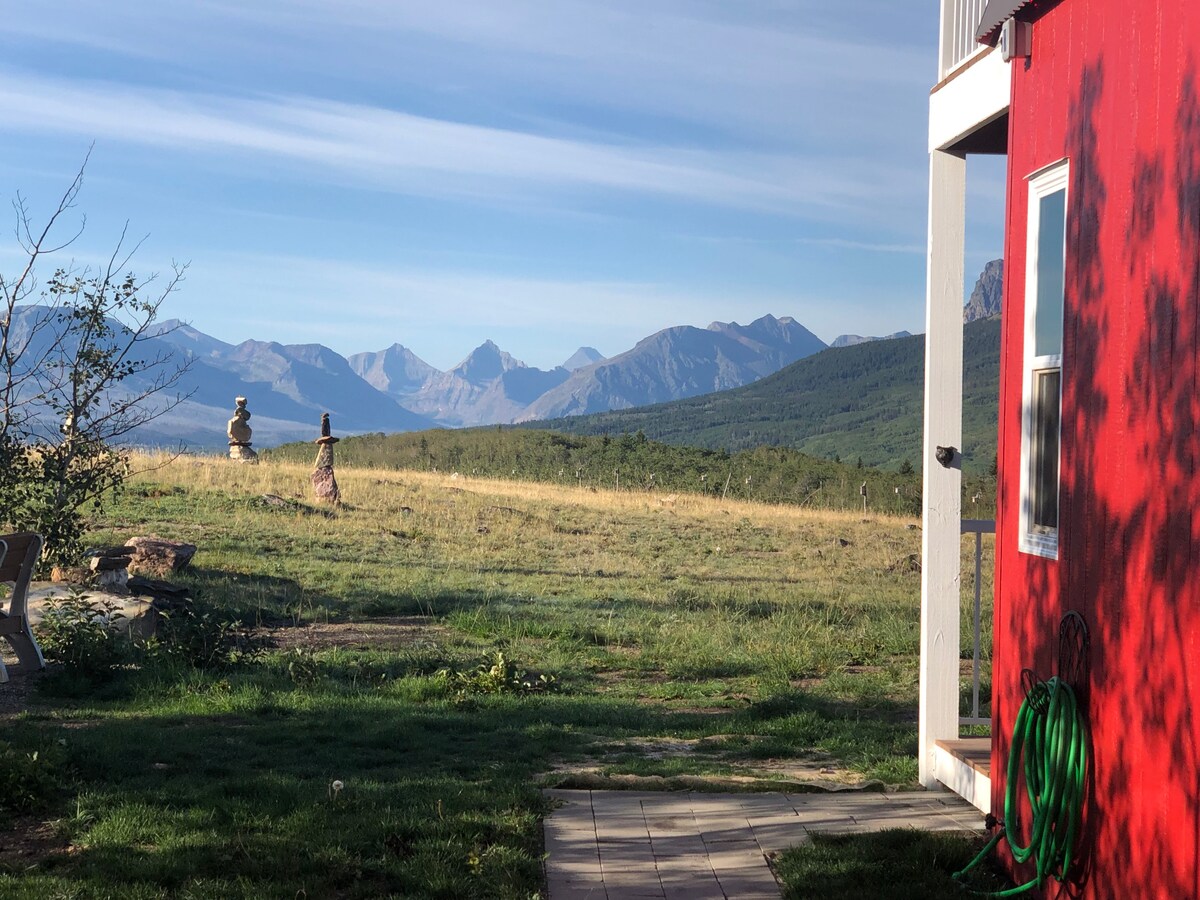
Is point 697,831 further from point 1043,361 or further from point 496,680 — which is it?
point 496,680

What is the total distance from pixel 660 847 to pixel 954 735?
6.61 feet

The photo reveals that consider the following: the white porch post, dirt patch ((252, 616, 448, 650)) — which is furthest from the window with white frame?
dirt patch ((252, 616, 448, 650))

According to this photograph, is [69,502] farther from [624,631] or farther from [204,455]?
[204,455]

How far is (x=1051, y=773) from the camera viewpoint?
384cm

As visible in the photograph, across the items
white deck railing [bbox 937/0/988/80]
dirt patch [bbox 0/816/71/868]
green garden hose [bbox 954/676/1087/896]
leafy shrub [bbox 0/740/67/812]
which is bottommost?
dirt patch [bbox 0/816/71/868]

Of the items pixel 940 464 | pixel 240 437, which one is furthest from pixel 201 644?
pixel 240 437

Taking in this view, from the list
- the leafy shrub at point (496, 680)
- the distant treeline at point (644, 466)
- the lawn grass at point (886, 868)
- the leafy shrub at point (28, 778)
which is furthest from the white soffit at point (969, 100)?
the distant treeline at point (644, 466)

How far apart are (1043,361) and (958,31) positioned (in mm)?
2216

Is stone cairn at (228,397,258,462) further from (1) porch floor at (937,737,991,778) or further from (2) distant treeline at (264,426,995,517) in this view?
(1) porch floor at (937,737,991,778)

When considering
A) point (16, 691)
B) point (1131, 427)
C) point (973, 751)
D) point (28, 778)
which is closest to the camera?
point (1131, 427)

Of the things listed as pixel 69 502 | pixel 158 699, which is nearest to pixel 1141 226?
pixel 158 699

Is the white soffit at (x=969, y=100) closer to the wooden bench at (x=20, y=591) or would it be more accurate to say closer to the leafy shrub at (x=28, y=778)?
the leafy shrub at (x=28, y=778)

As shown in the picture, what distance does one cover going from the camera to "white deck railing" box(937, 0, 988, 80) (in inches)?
216

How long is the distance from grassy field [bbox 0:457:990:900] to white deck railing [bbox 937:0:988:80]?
3.67 meters
